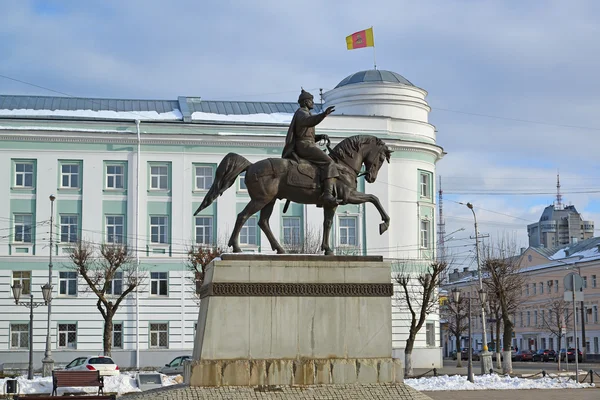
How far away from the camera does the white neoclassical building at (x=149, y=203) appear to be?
174 feet

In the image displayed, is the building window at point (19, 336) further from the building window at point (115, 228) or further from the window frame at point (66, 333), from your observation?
the building window at point (115, 228)

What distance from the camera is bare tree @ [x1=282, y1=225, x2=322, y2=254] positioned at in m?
52.1

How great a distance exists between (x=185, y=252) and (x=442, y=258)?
17.4 meters

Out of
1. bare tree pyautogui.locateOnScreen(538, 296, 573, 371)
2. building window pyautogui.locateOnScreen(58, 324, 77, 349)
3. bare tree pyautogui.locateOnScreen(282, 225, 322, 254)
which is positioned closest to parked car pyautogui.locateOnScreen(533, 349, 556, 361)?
bare tree pyautogui.locateOnScreen(538, 296, 573, 371)

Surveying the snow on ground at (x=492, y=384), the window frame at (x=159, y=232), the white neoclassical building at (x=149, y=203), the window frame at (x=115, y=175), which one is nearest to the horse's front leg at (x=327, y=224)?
the snow on ground at (x=492, y=384)

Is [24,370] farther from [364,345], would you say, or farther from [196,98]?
[364,345]

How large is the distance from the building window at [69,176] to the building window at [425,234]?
19792 mm

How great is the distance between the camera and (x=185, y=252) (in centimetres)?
5456

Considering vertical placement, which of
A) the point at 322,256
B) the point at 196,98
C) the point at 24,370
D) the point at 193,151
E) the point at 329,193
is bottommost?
the point at 24,370


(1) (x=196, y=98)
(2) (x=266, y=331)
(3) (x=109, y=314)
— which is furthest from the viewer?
(1) (x=196, y=98)

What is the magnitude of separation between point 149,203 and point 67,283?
6163 millimetres

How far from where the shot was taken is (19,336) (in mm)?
52531

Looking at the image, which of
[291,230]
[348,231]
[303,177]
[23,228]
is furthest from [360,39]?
[303,177]

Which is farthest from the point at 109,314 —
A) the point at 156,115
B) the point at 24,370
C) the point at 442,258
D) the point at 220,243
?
the point at 442,258
